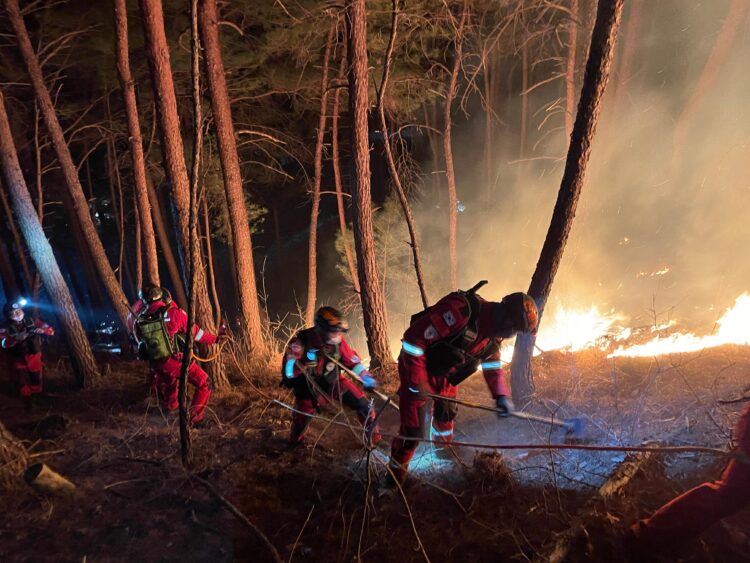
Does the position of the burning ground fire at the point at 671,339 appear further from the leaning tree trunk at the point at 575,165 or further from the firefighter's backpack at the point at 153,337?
the firefighter's backpack at the point at 153,337

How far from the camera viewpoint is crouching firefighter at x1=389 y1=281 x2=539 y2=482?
380 cm

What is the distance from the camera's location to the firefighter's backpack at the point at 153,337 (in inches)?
223

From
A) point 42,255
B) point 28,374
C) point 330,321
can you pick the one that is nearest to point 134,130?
point 42,255

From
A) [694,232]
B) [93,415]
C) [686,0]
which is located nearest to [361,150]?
[93,415]

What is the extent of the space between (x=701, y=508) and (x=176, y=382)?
569 cm

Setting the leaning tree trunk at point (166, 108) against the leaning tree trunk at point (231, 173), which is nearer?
the leaning tree trunk at point (166, 108)

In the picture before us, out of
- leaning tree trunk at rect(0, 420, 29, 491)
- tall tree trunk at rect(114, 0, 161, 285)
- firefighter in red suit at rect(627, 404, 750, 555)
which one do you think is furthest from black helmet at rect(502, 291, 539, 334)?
tall tree trunk at rect(114, 0, 161, 285)

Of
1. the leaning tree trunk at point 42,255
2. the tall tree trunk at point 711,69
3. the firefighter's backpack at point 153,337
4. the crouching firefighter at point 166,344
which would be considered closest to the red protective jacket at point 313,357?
the crouching firefighter at point 166,344

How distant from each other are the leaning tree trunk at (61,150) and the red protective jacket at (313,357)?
5895 millimetres

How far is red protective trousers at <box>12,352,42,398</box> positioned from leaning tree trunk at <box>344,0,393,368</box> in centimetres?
567

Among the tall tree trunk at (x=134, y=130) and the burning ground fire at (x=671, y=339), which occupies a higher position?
the tall tree trunk at (x=134, y=130)

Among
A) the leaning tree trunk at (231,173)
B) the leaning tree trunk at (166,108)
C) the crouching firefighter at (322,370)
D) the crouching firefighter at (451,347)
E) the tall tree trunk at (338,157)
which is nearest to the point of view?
the crouching firefighter at (451,347)

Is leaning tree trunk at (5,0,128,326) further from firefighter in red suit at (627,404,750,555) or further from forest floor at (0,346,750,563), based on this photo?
firefighter in red suit at (627,404,750,555)

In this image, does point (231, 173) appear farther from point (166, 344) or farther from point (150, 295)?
point (166, 344)
